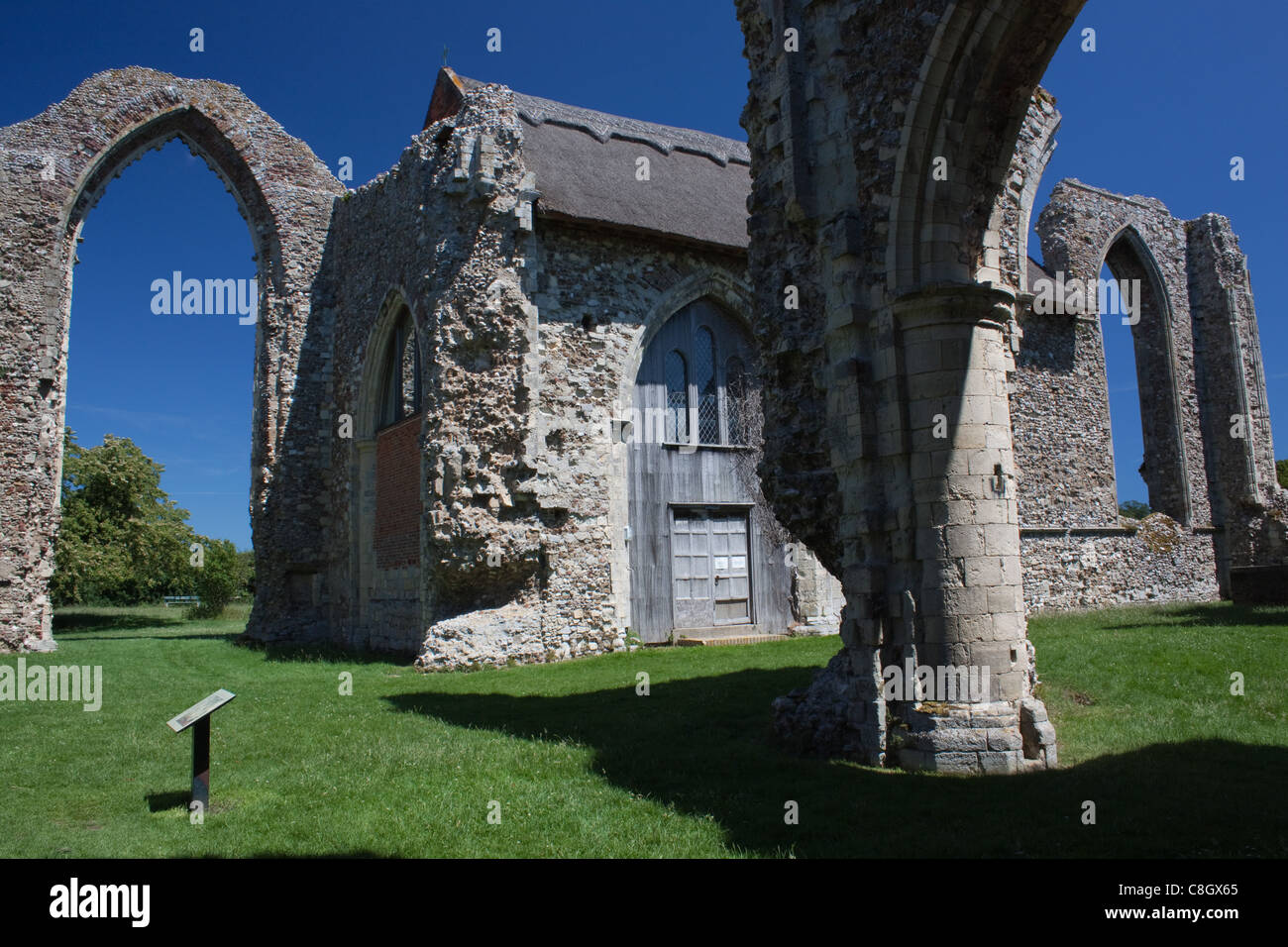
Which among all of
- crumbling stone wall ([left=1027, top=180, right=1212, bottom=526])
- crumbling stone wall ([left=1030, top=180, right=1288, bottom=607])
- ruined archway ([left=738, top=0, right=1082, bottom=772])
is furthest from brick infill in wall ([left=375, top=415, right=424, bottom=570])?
crumbling stone wall ([left=1027, top=180, right=1212, bottom=526])

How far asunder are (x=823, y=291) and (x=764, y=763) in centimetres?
413

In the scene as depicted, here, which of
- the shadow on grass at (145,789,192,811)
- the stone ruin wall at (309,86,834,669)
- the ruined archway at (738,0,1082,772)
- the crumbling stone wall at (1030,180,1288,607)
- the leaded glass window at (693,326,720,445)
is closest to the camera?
the shadow on grass at (145,789,192,811)

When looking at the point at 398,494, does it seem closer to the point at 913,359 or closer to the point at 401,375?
the point at 401,375

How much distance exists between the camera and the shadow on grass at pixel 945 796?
484 cm

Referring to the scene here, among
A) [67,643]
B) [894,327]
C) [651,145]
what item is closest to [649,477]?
[651,145]

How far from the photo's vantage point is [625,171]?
1878 centimetres

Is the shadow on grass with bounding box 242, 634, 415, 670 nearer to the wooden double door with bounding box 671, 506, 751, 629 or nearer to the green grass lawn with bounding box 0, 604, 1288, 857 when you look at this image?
the green grass lawn with bounding box 0, 604, 1288, 857

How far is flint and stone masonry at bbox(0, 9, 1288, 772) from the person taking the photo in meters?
7.13

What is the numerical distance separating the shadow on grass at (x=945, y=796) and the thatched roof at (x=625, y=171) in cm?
1102

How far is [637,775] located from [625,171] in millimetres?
14976

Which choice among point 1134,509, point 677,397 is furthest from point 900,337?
point 1134,509

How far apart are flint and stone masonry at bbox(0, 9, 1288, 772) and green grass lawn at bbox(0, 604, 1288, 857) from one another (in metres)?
0.92

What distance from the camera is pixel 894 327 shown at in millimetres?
7266

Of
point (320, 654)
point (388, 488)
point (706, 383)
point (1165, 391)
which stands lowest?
point (320, 654)
